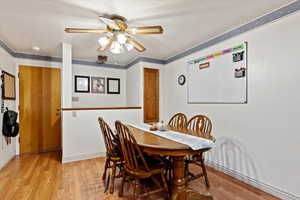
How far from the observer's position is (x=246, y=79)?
228 cm

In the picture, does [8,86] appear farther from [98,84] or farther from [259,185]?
[259,185]

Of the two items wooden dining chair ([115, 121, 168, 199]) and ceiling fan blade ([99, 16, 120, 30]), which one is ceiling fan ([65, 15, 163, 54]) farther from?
wooden dining chair ([115, 121, 168, 199])

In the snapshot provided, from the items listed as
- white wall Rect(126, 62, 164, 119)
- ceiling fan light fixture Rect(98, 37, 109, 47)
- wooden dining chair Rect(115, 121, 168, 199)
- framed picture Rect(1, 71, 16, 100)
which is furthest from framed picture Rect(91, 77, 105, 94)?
wooden dining chair Rect(115, 121, 168, 199)

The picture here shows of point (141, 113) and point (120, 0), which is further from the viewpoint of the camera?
point (141, 113)

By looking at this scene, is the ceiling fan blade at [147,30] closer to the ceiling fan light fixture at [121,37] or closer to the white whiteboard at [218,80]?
the ceiling fan light fixture at [121,37]

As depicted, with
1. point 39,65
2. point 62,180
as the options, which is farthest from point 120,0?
point 39,65

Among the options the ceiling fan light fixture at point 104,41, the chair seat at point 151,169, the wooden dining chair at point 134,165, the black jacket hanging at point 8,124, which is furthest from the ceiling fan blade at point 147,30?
the black jacket hanging at point 8,124

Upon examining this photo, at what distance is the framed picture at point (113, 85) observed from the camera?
4571mm

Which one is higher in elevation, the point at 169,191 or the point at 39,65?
the point at 39,65

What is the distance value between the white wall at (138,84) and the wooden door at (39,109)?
5.92 feet

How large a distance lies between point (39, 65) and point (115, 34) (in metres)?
2.60

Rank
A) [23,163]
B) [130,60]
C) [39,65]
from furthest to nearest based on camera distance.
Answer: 1. [130,60]
2. [39,65]
3. [23,163]

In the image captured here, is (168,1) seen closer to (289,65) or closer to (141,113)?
(289,65)

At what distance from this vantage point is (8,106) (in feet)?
9.93
